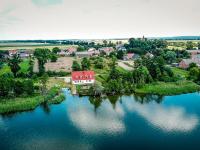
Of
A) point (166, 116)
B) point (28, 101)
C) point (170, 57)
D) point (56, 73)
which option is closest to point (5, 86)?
→ point (28, 101)

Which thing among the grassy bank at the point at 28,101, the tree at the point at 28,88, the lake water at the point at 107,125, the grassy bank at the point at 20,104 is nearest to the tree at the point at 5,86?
the grassy bank at the point at 28,101

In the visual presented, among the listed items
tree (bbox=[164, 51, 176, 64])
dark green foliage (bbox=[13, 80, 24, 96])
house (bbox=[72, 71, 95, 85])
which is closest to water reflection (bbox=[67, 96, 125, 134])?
dark green foliage (bbox=[13, 80, 24, 96])

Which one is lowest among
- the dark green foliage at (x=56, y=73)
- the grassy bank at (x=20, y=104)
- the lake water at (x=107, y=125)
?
the lake water at (x=107, y=125)

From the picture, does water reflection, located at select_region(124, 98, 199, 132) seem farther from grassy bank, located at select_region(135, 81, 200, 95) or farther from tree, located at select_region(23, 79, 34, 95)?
tree, located at select_region(23, 79, 34, 95)

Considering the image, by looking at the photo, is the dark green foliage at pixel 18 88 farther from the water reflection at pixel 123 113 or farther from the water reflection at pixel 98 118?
the water reflection at pixel 123 113

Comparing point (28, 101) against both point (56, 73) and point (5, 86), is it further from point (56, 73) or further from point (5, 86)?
point (56, 73)
